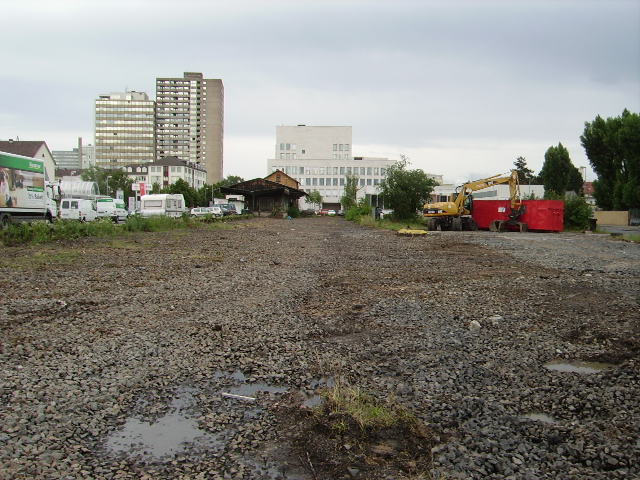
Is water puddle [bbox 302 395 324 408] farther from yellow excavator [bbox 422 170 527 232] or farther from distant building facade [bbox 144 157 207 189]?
distant building facade [bbox 144 157 207 189]

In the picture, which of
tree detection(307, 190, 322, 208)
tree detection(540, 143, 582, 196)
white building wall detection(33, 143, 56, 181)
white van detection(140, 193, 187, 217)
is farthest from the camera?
tree detection(307, 190, 322, 208)

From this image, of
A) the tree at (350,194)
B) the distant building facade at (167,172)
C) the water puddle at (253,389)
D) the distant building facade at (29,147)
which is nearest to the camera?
the water puddle at (253,389)

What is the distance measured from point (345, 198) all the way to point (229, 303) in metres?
84.8

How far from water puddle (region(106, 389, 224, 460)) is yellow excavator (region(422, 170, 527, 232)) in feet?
107

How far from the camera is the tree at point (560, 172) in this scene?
78625mm

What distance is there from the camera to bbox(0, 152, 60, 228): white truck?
72.4ft

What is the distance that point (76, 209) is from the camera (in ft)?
122

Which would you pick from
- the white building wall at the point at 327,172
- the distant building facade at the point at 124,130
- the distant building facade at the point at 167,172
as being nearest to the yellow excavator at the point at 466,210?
the white building wall at the point at 327,172

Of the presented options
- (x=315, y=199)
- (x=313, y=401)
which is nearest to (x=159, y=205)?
(x=313, y=401)

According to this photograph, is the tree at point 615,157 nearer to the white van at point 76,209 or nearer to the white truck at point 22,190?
the white van at point 76,209

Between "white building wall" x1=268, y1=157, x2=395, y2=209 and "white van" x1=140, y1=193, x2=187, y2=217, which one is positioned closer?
"white van" x1=140, y1=193, x2=187, y2=217

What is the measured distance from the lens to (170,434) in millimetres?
3594

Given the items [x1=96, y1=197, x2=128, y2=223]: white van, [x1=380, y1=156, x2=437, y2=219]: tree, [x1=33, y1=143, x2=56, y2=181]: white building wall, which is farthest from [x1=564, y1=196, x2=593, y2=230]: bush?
[x1=33, y1=143, x2=56, y2=181]: white building wall

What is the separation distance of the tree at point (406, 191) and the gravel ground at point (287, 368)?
3235cm
